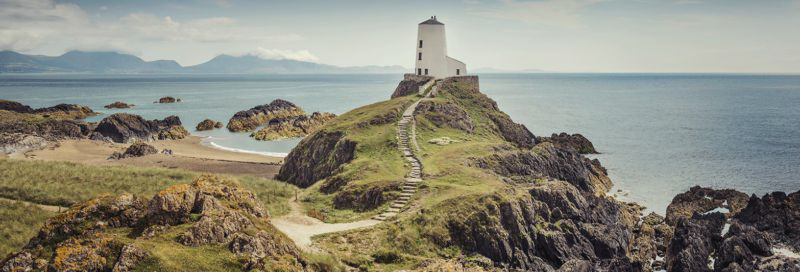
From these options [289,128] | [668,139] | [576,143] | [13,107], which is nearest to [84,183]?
[576,143]

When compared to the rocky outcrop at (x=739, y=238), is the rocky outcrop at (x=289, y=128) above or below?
below

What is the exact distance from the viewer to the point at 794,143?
10256cm

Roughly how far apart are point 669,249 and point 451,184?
53.1ft

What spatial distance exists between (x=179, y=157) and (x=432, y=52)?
133ft

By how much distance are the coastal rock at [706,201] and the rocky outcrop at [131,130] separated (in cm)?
8848

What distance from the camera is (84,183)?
39.2 m

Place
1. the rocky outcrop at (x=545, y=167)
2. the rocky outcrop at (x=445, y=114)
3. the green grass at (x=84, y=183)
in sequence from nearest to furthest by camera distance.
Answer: the green grass at (x=84, y=183) → the rocky outcrop at (x=545, y=167) → the rocky outcrop at (x=445, y=114)

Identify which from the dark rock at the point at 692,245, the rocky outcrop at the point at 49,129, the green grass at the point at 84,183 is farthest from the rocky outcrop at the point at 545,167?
the rocky outcrop at the point at 49,129

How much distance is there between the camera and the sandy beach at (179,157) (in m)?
69.1

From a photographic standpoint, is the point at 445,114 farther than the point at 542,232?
Yes

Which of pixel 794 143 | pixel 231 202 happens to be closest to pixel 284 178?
pixel 231 202

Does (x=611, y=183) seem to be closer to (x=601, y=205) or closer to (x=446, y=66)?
(x=601, y=205)

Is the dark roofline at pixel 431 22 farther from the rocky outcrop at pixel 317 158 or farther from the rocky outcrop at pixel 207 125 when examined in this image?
the rocky outcrop at pixel 207 125

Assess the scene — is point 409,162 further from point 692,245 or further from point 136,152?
point 136,152
